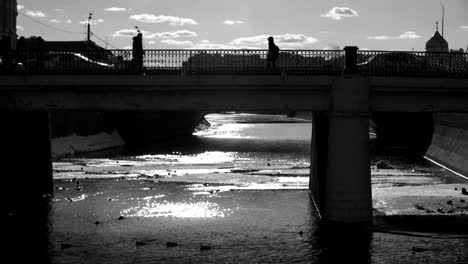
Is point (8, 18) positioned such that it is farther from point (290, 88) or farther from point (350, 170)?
point (350, 170)

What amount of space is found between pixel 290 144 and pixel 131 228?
71.0 m

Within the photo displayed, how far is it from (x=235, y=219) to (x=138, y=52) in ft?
37.9

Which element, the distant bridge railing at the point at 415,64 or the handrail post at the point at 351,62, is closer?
the handrail post at the point at 351,62

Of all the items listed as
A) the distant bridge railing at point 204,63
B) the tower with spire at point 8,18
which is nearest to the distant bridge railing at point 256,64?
the distant bridge railing at point 204,63

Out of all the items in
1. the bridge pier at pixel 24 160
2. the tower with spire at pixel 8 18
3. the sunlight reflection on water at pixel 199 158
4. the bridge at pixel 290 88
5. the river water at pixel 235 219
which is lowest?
the sunlight reflection on water at pixel 199 158

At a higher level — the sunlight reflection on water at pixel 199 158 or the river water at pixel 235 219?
the river water at pixel 235 219

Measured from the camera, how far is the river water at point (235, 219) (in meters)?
30.8

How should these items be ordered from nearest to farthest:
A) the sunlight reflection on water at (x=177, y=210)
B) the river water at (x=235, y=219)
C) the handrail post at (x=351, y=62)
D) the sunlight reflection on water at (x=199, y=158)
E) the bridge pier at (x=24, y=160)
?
the river water at (x=235, y=219)
the handrail post at (x=351, y=62)
the sunlight reflection on water at (x=177, y=210)
the bridge pier at (x=24, y=160)
the sunlight reflection on water at (x=199, y=158)

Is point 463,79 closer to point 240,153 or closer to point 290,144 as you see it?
point 240,153

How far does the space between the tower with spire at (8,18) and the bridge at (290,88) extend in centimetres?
6026

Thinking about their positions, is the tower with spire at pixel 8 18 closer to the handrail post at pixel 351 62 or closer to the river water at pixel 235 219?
the river water at pixel 235 219

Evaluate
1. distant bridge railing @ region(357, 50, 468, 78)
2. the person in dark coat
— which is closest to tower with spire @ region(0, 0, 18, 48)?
the person in dark coat

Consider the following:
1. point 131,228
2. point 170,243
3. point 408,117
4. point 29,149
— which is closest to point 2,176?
point 29,149

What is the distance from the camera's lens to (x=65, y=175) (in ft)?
199
